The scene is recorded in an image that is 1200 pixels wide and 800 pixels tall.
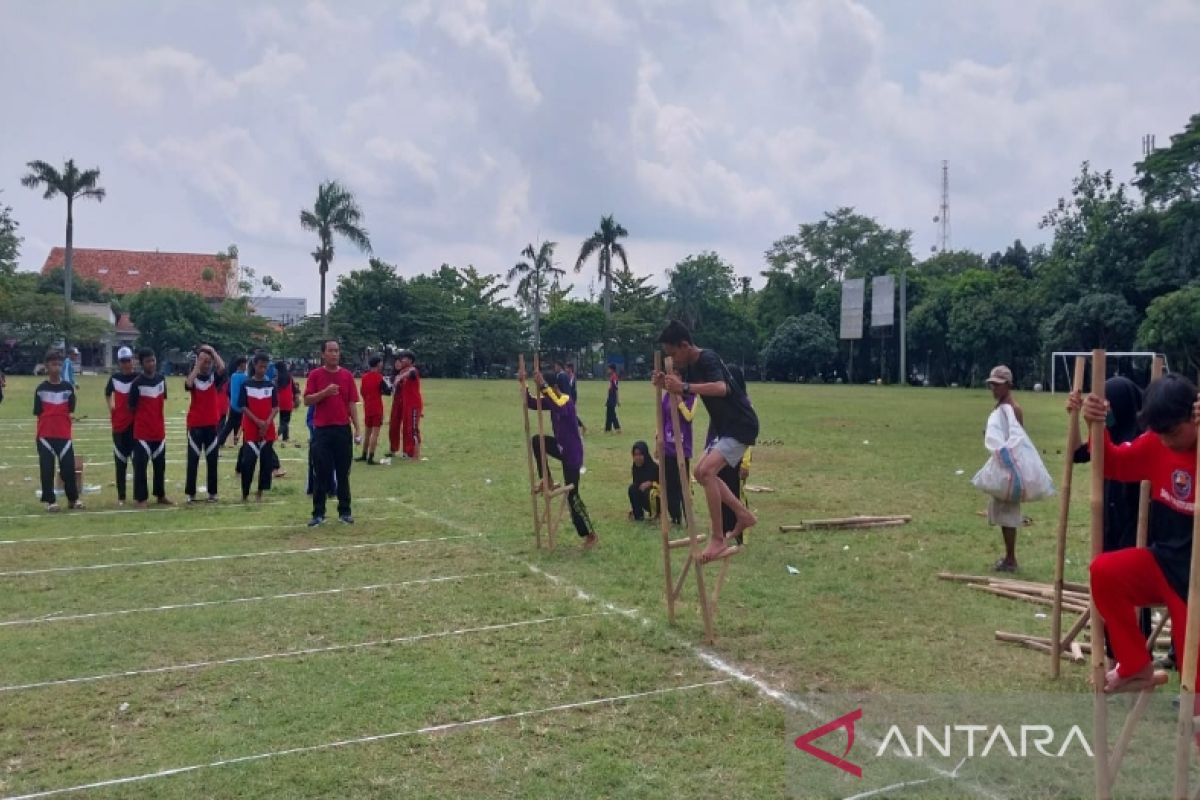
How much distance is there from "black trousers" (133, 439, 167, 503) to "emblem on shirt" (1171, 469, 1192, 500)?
41.1ft

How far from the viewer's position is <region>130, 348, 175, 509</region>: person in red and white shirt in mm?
12781

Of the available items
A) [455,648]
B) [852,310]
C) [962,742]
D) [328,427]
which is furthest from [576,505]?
[852,310]

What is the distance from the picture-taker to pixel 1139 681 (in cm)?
441

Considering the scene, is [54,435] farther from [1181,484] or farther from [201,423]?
[1181,484]

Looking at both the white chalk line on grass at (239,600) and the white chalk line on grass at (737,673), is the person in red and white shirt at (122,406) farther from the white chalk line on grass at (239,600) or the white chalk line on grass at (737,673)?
the white chalk line on grass at (737,673)

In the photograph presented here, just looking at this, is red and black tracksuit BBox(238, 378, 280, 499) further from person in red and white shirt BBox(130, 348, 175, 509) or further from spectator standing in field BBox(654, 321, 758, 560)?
spectator standing in field BBox(654, 321, 758, 560)

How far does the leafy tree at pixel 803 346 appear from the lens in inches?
3046

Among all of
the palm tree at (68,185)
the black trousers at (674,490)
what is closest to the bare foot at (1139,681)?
the black trousers at (674,490)

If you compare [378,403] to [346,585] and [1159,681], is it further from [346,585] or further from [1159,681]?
[1159,681]

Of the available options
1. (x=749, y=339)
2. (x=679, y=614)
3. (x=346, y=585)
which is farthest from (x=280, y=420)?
(x=749, y=339)

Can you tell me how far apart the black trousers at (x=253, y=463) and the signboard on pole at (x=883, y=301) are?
6214cm

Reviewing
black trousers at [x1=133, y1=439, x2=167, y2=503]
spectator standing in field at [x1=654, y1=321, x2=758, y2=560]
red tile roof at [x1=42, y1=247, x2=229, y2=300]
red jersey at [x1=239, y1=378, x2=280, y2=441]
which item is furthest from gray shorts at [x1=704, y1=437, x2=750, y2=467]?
red tile roof at [x1=42, y1=247, x2=229, y2=300]

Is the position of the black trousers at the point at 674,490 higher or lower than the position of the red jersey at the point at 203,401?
lower

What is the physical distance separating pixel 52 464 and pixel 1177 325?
4874 cm
